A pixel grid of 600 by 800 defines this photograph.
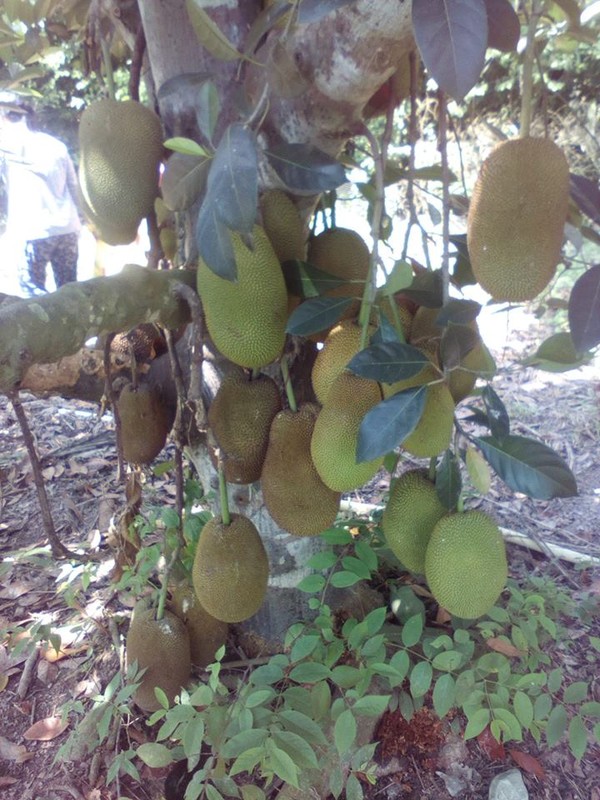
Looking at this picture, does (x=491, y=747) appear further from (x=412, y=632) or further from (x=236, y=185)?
(x=236, y=185)

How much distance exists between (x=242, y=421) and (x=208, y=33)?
484 mm

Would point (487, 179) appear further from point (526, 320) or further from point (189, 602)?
point (526, 320)

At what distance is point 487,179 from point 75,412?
230 cm

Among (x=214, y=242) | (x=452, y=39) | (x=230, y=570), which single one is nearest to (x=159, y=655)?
(x=230, y=570)

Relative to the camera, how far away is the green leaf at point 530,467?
75 centimetres

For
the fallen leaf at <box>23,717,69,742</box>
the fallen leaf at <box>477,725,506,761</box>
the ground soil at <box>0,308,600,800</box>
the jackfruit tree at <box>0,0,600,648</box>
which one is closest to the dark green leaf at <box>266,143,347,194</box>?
the jackfruit tree at <box>0,0,600,648</box>

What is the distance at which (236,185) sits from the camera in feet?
1.91

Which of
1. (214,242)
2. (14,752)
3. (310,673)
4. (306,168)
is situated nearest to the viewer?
(214,242)

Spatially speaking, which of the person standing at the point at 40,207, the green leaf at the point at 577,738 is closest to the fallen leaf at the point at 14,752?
the green leaf at the point at 577,738

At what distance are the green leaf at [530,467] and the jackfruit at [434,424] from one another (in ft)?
0.23

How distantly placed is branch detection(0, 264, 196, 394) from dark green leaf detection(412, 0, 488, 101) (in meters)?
0.42

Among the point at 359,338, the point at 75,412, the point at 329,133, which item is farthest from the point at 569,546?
the point at 75,412

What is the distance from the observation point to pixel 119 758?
85 centimetres

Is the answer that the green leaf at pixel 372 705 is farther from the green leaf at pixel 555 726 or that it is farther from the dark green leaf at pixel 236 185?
the dark green leaf at pixel 236 185
